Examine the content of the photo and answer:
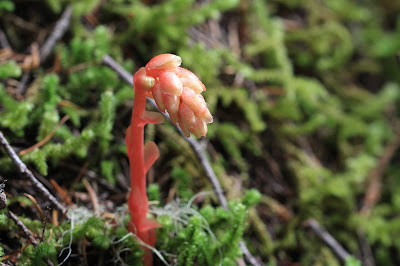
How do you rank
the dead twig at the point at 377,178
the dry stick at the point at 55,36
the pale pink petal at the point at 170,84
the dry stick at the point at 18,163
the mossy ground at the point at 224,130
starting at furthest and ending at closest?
the dead twig at the point at 377,178
the dry stick at the point at 55,36
the mossy ground at the point at 224,130
the dry stick at the point at 18,163
the pale pink petal at the point at 170,84

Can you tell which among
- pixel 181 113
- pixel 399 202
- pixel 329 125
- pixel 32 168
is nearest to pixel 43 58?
pixel 32 168

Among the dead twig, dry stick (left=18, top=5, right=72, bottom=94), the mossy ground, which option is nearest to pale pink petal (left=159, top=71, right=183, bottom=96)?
the mossy ground

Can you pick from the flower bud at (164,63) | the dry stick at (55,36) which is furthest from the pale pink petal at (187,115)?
the dry stick at (55,36)

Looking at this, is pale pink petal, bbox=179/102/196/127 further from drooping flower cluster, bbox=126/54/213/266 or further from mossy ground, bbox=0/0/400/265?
mossy ground, bbox=0/0/400/265

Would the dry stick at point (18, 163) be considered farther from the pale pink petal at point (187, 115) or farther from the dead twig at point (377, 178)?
the dead twig at point (377, 178)

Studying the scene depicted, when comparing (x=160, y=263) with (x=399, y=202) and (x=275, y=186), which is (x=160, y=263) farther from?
(x=399, y=202)

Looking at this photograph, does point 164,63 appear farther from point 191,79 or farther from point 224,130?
point 224,130
